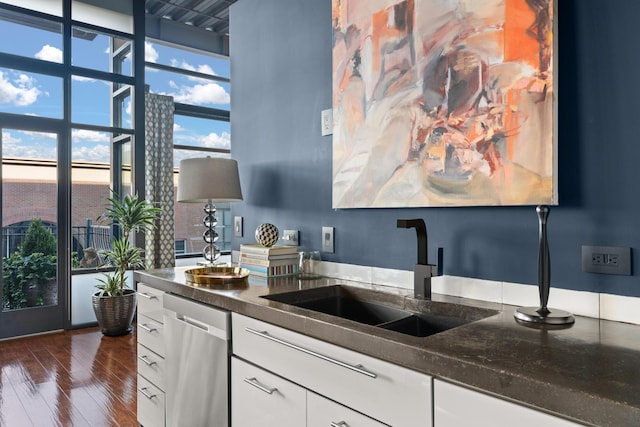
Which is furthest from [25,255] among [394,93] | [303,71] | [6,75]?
[394,93]

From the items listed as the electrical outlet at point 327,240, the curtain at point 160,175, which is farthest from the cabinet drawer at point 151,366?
the curtain at point 160,175

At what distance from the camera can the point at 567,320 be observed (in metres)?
1.27

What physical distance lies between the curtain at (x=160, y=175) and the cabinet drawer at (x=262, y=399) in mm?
4216

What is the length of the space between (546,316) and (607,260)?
0.88 feet

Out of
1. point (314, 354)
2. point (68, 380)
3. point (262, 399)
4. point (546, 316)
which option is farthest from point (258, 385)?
point (68, 380)

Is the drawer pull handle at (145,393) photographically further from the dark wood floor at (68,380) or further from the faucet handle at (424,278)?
the faucet handle at (424,278)

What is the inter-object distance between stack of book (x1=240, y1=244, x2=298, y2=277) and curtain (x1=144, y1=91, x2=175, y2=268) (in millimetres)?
3556

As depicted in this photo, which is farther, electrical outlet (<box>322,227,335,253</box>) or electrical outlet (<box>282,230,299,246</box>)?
electrical outlet (<box>282,230,299,246</box>)

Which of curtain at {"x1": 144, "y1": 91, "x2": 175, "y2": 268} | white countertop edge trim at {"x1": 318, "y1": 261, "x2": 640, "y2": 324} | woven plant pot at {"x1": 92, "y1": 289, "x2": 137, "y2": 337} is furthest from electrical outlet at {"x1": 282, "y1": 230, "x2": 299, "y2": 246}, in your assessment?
curtain at {"x1": 144, "y1": 91, "x2": 175, "y2": 268}

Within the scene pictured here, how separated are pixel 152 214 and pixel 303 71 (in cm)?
317

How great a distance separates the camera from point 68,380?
332 centimetres

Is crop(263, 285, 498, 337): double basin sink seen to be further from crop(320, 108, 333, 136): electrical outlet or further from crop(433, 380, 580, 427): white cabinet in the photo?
crop(320, 108, 333, 136): electrical outlet

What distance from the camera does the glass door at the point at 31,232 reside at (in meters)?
4.43

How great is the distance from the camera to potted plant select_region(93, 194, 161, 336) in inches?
177
